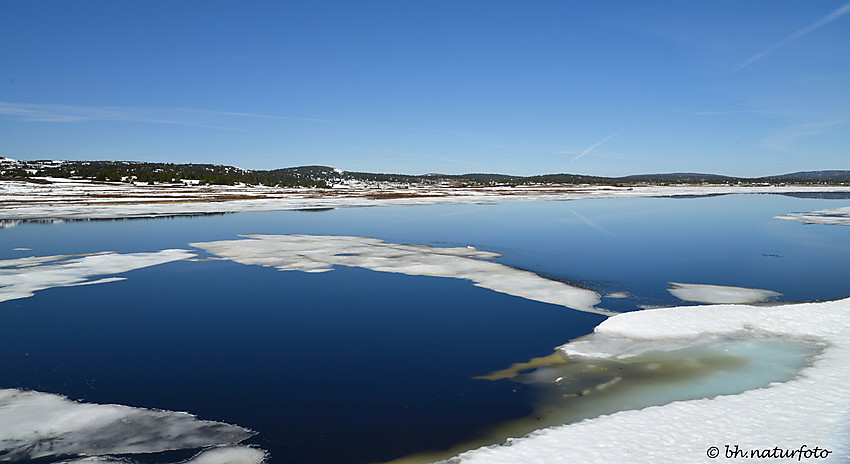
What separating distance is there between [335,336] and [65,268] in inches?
438

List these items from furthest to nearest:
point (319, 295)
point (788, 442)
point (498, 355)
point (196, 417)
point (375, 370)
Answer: point (319, 295) → point (498, 355) → point (375, 370) → point (196, 417) → point (788, 442)

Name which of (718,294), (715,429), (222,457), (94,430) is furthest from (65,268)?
(718,294)

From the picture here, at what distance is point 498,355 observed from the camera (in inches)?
329

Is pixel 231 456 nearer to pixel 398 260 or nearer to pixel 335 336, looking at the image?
pixel 335 336

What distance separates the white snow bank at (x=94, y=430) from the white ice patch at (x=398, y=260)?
7.90 metres

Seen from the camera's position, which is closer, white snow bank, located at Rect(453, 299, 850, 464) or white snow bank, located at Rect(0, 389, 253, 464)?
white snow bank, located at Rect(453, 299, 850, 464)

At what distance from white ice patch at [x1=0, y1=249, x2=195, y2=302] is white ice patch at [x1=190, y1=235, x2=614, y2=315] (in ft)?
7.80

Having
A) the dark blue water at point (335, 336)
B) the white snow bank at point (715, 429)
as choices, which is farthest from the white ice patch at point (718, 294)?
the white snow bank at point (715, 429)

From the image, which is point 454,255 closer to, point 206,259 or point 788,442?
point 206,259

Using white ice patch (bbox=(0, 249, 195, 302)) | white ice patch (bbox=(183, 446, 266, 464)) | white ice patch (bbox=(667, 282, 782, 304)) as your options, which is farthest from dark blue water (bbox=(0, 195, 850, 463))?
white ice patch (bbox=(0, 249, 195, 302))

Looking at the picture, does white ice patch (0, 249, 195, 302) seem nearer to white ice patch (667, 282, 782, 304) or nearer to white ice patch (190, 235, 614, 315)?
white ice patch (190, 235, 614, 315)

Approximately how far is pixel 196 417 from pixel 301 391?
132 centimetres

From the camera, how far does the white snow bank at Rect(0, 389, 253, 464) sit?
543cm

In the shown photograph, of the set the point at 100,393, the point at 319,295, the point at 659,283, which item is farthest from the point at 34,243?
the point at 659,283
